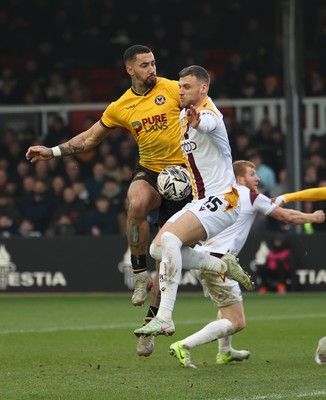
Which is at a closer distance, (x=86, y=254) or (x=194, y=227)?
(x=194, y=227)

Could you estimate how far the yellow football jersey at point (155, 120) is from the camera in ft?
33.9

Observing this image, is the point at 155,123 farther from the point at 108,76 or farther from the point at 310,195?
the point at 108,76

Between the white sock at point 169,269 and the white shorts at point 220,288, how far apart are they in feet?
2.96

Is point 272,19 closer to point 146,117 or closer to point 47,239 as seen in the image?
point 47,239

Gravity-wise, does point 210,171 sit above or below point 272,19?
below

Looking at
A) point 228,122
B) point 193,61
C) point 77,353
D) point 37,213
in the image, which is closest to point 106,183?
point 37,213

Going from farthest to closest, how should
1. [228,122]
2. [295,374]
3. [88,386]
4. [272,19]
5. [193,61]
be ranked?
[272,19]
[193,61]
[228,122]
[295,374]
[88,386]

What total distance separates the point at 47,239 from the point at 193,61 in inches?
247

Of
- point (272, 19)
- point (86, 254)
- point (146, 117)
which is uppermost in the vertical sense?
point (272, 19)

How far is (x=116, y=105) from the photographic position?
10.5 m

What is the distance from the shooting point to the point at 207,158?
377 inches

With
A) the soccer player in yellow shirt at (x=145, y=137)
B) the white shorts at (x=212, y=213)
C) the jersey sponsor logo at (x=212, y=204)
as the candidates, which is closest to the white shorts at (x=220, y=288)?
the soccer player in yellow shirt at (x=145, y=137)

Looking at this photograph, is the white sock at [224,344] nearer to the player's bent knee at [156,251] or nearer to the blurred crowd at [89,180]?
the player's bent knee at [156,251]

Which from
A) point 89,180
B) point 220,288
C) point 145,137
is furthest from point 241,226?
point 89,180
